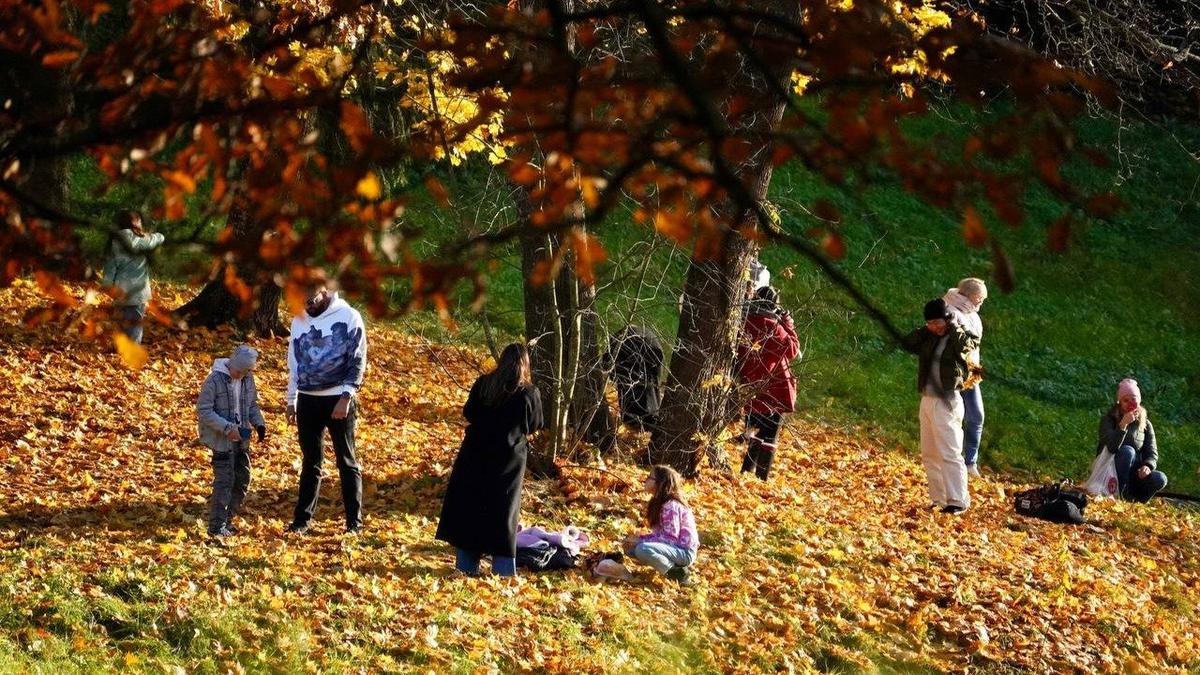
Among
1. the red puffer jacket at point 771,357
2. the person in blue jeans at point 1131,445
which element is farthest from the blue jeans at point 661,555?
the person in blue jeans at point 1131,445

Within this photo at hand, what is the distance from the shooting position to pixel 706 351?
10.8 metres

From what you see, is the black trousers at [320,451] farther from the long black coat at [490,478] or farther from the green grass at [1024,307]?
the green grass at [1024,307]

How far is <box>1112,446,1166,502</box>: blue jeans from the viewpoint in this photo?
516 inches

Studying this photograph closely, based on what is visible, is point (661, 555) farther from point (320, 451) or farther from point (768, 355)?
point (768, 355)

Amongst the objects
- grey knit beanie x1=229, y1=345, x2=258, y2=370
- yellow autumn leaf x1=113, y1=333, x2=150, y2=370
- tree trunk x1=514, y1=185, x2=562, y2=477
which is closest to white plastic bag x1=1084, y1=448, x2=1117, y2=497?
tree trunk x1=514, y1=185, x2=562, y2=477

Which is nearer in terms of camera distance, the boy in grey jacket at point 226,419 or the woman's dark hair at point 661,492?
the woman's dark hair at point 661,492

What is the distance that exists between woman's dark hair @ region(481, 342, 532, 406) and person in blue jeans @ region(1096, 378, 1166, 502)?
23.2 ft

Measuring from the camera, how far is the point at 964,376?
10.6 m

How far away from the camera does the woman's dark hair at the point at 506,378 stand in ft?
25.9

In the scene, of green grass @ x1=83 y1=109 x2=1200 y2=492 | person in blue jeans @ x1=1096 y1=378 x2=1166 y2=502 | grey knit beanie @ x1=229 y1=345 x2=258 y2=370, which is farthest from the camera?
green grass @ x1=83 y1=109 x2=1200 y2=492

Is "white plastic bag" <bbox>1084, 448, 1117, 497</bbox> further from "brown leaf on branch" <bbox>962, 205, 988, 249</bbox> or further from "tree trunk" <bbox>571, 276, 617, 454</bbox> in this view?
"brown leaf on branch" <bbox>962, 205, 988, 249</bbox>

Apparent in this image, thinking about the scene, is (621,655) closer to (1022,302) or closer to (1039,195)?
(1022,302)

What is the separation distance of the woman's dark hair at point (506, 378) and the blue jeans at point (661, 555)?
1203 millimetres

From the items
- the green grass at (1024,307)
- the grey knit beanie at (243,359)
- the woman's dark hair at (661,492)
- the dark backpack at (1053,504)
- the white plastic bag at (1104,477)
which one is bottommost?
the woman's dark hair at (661,492)
